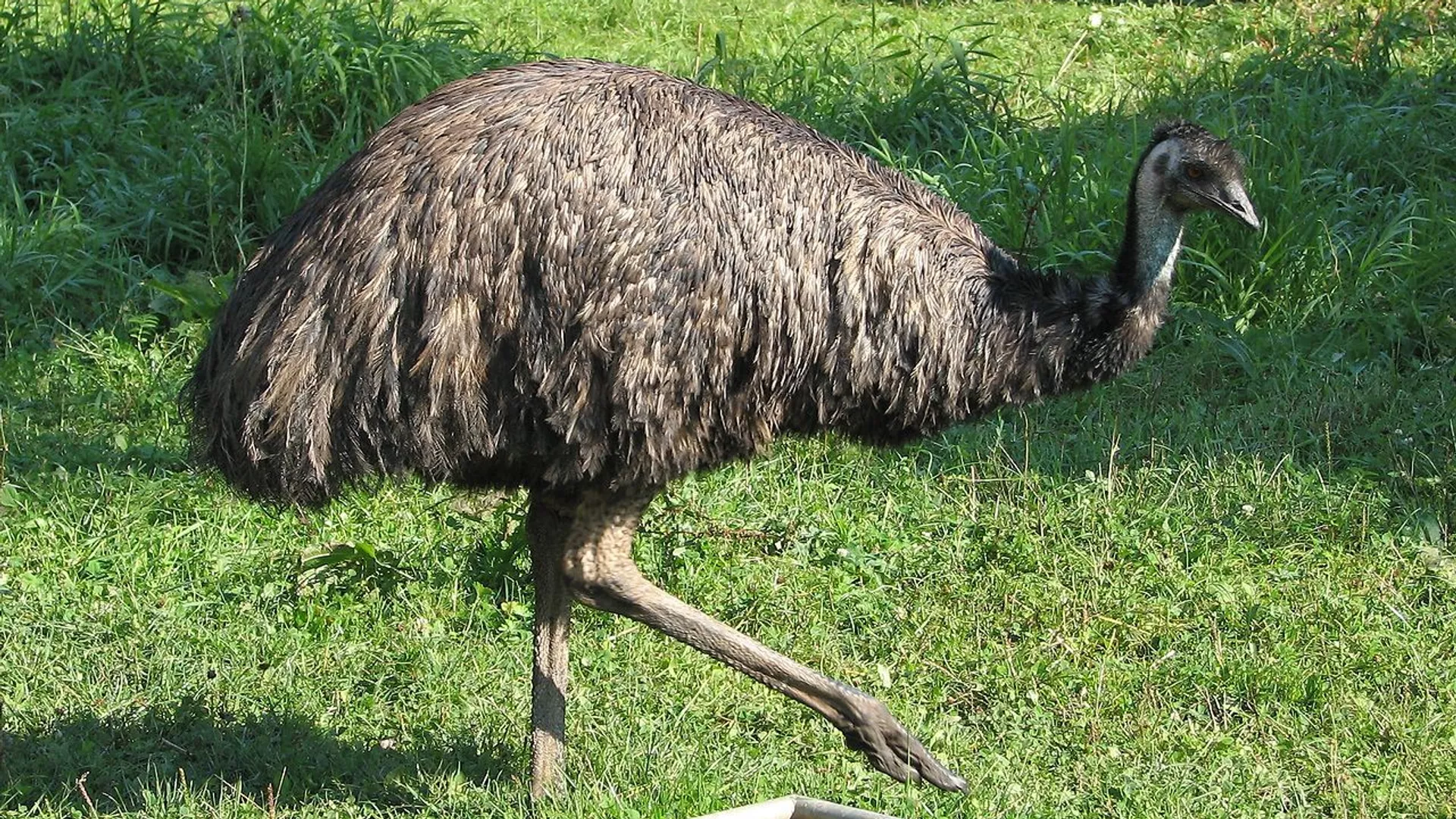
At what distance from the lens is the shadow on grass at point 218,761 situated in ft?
12.5

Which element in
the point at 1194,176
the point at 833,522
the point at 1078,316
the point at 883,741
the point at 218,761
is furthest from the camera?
the point at 833,522

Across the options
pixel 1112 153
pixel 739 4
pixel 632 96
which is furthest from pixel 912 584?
pixel 739 4

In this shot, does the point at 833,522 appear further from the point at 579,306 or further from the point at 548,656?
the point at 579,306

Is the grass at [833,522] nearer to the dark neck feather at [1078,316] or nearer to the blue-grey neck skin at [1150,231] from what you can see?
the dark neck feather at [1078,316]

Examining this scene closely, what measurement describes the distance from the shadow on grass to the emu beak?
6.14ft

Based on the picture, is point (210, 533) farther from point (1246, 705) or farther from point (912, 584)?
point (1246, 705)

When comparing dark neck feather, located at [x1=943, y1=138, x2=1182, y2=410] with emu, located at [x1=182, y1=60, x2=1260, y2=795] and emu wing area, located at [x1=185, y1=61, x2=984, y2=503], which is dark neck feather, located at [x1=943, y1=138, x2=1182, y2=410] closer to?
emu, located at [x1=182, y1=60, x2=1260, y2=795]

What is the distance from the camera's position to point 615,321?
3.24 m

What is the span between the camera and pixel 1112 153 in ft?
20.4

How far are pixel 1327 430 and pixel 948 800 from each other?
1957 millimetres

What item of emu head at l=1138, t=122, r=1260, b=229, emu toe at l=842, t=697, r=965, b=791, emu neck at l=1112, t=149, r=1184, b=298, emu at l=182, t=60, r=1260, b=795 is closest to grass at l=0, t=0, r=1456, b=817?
emu toe at l=842, t=697, r=965, b=791

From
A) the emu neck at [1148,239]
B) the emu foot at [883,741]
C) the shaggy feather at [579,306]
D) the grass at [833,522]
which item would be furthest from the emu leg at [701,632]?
the emu neck at [1148,239]

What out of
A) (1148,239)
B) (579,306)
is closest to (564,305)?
(579,306)

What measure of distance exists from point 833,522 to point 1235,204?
1.52 m
